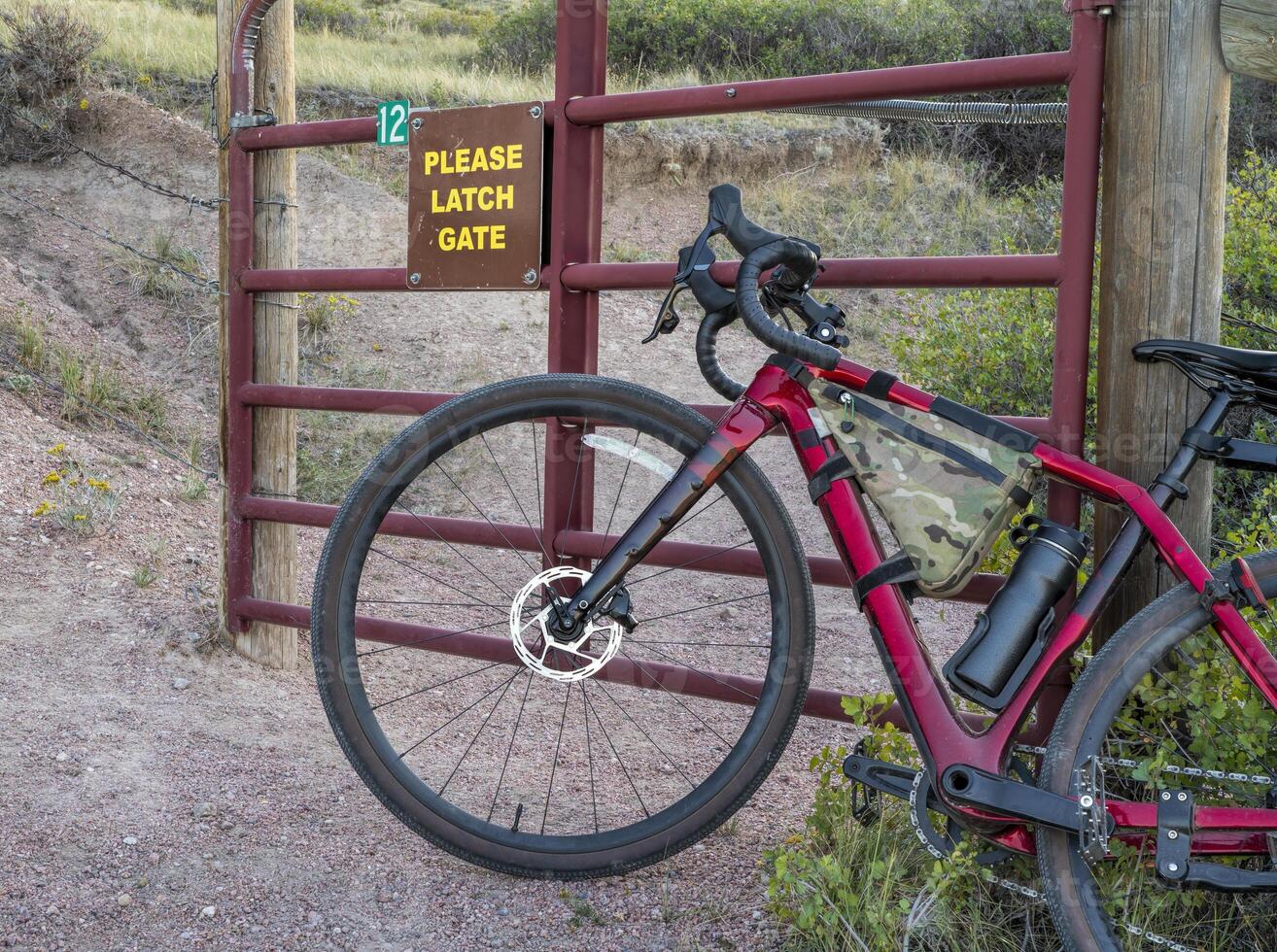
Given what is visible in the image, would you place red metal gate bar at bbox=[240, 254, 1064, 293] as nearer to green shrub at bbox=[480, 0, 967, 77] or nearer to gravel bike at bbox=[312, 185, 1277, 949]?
gravel bike at bbox=[312, 185, 1277, 949]

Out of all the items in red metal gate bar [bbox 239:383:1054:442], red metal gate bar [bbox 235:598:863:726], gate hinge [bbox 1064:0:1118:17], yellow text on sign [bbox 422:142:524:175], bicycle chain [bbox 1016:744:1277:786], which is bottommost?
red metal gate bar [bbox 235:598:863:726]

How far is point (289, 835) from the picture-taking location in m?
2.58

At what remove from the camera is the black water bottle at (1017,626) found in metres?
1.99

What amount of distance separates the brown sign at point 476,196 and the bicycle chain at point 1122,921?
1726 mm

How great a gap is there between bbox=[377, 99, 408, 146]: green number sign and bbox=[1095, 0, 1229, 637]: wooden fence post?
1.92 m

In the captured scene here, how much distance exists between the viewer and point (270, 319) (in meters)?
3.76

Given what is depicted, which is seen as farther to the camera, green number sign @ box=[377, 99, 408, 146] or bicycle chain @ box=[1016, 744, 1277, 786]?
green number sign @ box=[377, 99, 408, 146]

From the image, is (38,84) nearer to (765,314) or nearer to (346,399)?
(346,399)

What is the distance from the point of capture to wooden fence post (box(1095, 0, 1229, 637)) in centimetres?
220

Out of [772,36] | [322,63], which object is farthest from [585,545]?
[772,36]

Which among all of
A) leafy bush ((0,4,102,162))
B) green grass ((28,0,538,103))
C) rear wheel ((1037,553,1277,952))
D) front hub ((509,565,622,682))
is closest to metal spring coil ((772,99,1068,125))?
front hub ((509,565,622,682))

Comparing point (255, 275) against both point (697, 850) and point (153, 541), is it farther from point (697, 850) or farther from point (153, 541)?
point (697, 850)

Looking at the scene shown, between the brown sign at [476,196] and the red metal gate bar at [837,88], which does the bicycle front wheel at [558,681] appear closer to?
the brown sign at [476,196]

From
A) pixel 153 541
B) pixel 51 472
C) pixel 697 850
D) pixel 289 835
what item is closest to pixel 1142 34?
pixel 697 850
